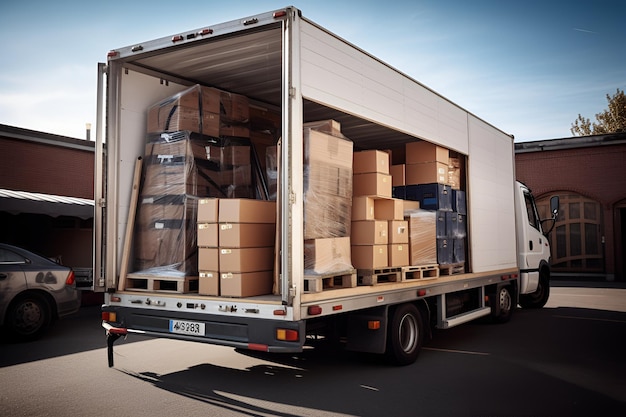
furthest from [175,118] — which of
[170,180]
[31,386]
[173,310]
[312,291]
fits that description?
[31,386]

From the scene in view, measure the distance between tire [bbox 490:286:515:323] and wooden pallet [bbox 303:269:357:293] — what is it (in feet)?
14.2

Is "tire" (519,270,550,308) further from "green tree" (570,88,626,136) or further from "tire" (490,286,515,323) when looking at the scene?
"green tree" (570,88,626,136)

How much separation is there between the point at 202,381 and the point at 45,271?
13.1ft

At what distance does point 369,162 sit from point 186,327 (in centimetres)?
273

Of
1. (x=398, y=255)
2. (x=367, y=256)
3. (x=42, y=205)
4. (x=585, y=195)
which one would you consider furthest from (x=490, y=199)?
(x=585, y=195)

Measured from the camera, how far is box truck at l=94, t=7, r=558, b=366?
4.95m

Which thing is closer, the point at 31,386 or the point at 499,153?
the point at 31,386

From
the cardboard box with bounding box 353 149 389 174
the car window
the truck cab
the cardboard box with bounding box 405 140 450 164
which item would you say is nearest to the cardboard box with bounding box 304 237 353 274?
the cardboard box with bounding box 353 149 389 174

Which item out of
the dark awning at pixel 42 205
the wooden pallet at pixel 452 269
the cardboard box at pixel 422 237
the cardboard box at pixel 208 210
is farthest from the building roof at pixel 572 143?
the cardboard box at pixel 208 210

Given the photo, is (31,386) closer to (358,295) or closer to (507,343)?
(358,295)

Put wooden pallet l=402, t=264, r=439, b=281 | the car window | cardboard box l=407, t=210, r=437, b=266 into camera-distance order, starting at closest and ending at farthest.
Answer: wooden pallet l=402, t=264, r=439, b=281 → cardboard box l=407, t=210, r=437, b=266 → the car window

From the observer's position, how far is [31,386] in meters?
5.58

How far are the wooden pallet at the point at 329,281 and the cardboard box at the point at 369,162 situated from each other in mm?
1324

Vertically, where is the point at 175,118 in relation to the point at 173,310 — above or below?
above
